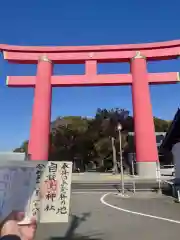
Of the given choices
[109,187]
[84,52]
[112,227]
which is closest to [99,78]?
[84,52]

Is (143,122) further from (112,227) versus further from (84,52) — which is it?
(112,227)

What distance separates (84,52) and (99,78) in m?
2.89

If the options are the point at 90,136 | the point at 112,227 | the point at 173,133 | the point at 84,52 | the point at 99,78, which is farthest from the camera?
the point at 90,136

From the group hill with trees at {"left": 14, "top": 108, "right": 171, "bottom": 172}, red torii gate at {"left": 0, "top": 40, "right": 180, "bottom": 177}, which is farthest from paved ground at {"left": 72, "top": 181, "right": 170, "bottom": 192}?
hill with trees at {"left": 14, "top": 108, "right": 171, "bottom": 172}

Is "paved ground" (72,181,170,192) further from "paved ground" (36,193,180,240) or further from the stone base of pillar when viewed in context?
"paved ground" (36,193,180,240)

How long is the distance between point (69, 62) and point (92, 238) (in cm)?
2250

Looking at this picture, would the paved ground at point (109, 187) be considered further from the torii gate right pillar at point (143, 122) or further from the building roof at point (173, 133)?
the torii gate right pillar at point (143, 122)

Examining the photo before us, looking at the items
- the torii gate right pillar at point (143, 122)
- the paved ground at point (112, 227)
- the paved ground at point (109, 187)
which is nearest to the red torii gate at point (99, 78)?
the torii gate right pillar at point (143, 122)

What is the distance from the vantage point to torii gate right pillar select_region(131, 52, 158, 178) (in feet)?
81.5

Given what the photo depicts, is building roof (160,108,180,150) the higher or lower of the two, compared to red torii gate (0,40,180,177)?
lower

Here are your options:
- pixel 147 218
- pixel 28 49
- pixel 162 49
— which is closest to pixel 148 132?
pixel 162 49

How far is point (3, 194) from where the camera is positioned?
3.24m

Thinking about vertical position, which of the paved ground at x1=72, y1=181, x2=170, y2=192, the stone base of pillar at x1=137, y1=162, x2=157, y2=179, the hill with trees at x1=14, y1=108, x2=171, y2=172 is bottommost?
the paved ground at x1=72, y1=181, x2=170, y2=192

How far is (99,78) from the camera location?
84.3 feet
